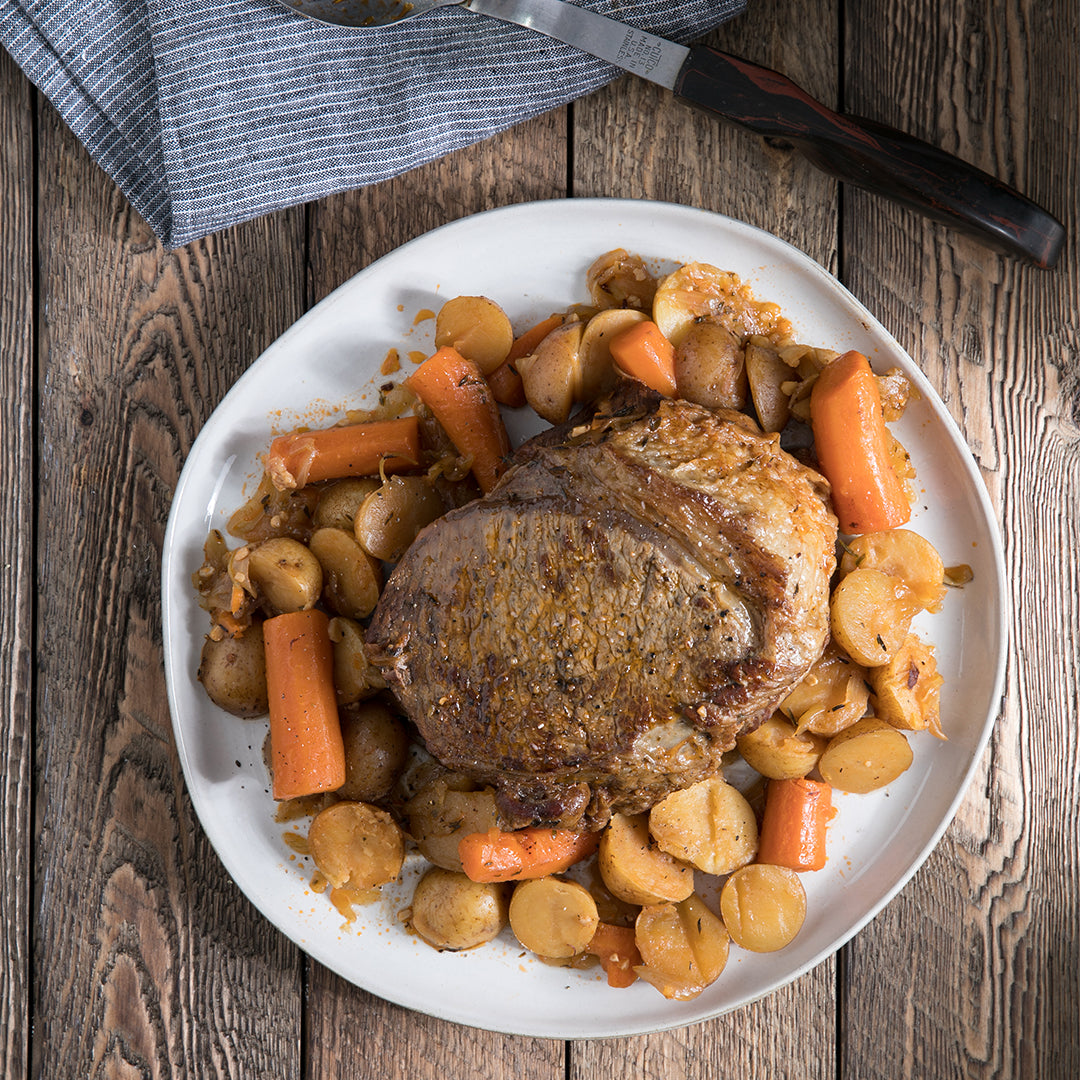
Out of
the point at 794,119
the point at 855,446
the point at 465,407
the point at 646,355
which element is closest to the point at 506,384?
the point at 465,407

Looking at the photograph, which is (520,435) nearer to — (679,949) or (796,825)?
(796,825)

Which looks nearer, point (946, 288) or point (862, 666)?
point (862, 666)

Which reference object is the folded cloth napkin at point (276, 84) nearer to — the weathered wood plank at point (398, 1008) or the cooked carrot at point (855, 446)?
the weathered wood plank at point (398, 1008)

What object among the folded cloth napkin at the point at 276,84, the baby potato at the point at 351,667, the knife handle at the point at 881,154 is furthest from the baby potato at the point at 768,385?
the baby potato at the point at 351,667

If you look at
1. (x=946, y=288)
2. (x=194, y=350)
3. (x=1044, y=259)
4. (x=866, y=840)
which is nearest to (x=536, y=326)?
(x=194, y=350)

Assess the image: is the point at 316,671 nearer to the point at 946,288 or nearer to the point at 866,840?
the point at 866,840
